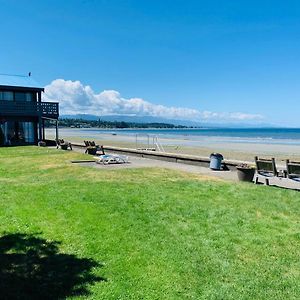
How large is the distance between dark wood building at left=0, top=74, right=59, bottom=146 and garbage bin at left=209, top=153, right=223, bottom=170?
2331cm

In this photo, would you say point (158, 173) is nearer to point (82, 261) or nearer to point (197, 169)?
point (197, 169)

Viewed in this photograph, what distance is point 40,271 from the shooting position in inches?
210

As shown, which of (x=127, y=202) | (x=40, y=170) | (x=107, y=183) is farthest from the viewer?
(x=40, y=170)

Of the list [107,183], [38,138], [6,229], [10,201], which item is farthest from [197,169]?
[38,138]

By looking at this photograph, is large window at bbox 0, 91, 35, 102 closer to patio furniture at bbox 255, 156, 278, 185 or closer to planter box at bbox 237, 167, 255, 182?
planter box at bbox 237, 167, 255, 182

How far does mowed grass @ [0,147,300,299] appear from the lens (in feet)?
16.2

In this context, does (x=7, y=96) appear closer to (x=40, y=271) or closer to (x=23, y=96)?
(x=23, y=96)

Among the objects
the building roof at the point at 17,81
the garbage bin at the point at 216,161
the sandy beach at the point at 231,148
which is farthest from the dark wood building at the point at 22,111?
the garbage bin at the point at 216,161

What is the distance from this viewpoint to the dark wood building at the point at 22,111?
33688mm

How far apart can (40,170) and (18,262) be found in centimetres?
967

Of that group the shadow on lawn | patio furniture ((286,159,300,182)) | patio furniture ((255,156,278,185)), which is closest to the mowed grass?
the shadow on lawn

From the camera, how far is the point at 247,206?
8.70m

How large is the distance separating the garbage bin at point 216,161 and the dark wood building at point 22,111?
76.5 feet

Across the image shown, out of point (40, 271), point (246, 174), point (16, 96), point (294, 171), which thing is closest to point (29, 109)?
point (16, 96)
